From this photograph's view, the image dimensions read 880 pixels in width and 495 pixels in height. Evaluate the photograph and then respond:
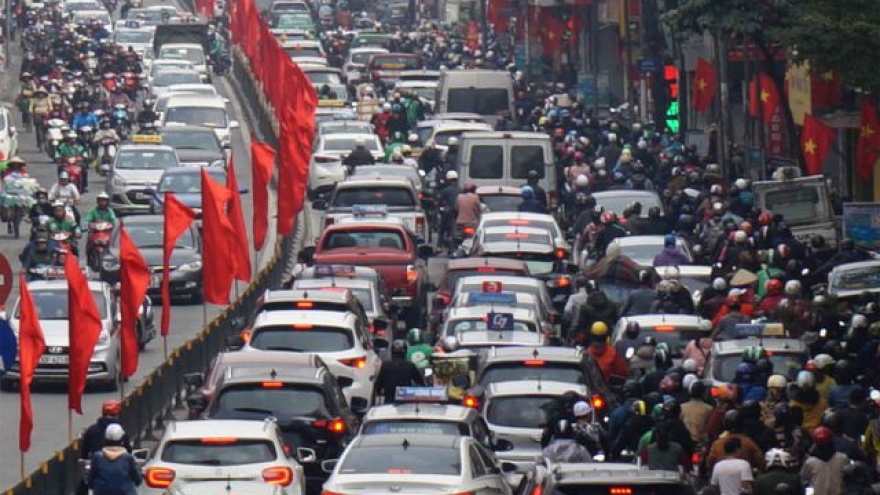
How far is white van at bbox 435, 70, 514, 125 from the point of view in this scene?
208 feet

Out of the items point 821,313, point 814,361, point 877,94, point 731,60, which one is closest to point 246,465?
point 814,361

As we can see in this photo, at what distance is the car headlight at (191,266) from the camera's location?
43969 mm

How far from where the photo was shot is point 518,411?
88.0 feet

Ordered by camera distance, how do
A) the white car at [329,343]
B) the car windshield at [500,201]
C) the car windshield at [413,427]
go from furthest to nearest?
the car windshield at [500,201]
the white car at [329,343]
the car windshield at [413,427]

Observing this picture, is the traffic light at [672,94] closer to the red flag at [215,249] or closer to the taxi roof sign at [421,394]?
the red flag at [215,249]

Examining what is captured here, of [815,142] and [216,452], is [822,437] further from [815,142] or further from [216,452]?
[815,142]

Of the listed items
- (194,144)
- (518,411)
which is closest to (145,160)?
(194,144)

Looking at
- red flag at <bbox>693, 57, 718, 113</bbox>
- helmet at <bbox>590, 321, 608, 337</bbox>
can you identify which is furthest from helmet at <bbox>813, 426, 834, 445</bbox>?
red flag at <bbox>693, 57, 718, 113</bbox>

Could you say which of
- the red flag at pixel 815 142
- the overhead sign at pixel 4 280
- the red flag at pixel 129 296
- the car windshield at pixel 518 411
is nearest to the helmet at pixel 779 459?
the car windshield at pixel 518 411

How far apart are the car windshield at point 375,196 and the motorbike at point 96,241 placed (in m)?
3.43

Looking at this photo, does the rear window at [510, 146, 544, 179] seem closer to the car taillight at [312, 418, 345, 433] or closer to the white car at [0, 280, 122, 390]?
the white car at [0, 280, 122, 390]

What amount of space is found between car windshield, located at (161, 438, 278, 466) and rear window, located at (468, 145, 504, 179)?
24974 millimetres

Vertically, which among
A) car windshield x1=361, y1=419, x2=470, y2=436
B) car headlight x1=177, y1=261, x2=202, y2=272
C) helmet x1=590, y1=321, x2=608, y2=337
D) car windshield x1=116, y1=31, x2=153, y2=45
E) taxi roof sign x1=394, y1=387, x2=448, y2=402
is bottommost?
car windshield x1=116, y1=31, x2=153, y2=45

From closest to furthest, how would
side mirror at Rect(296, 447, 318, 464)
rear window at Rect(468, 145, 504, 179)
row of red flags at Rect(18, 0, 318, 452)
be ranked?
side mirror at Rect(296, 447, 318, 464) → row of red flags at Rect(18, 0, 318, 452) → rear window at Rect(468, 145, 504, 179)
